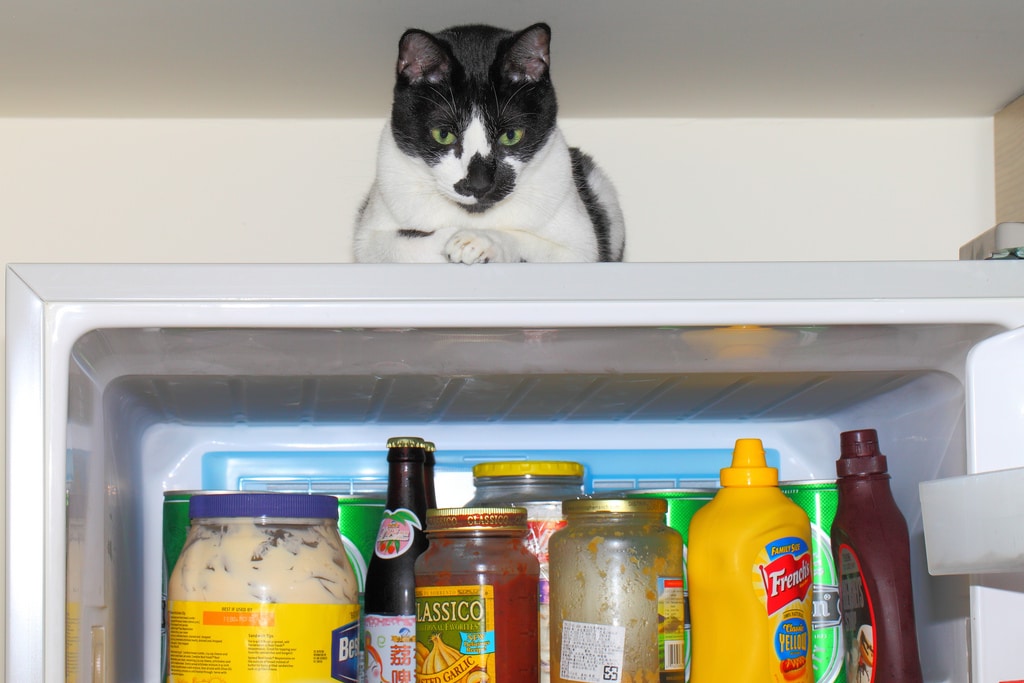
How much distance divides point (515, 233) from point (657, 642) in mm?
417

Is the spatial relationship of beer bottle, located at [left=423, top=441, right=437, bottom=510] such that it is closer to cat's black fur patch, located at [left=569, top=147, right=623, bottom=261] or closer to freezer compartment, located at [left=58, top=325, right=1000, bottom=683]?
freezer compartment, located at [left=58, top=325, right=1000, bottom=683]

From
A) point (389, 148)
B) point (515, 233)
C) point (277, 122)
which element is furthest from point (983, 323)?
point (277, 122)

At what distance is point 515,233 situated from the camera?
104 centimetres

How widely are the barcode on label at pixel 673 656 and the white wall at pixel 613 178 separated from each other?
0.60 meters

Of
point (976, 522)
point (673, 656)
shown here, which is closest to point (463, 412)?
point (673, 656)

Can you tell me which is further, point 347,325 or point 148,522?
point 148,522

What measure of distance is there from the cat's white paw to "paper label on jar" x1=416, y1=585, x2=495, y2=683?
0.27 metres

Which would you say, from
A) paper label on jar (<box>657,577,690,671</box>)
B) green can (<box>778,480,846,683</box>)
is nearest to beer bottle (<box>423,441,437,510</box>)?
paper label on jar (<box>657,577,690,671</box>)

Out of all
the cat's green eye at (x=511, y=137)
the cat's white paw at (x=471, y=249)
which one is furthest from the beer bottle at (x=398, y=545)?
the cat's green eye at (x=511, y=137)

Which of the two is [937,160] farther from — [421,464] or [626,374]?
[421,464]

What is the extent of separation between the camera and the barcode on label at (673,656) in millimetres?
874

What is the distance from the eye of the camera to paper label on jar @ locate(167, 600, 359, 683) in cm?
78

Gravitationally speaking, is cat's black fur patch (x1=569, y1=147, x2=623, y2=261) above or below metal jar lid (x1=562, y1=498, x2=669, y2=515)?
above

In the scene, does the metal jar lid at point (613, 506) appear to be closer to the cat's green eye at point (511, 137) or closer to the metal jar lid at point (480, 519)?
the metal jar lid at point (480, 519)
